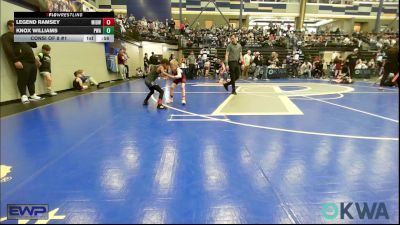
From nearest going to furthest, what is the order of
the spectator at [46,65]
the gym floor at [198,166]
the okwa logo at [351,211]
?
the okwa logo at [351,211] → the gym floor at [198,166] → the spectator at [46,65]

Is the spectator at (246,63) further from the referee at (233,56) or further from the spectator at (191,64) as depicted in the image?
the referee at (233,56)

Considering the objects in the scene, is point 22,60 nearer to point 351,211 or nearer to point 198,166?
point 198,166

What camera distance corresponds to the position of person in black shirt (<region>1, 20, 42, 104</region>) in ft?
20.9

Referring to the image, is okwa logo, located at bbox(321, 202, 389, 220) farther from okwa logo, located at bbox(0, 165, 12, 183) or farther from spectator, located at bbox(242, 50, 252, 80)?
spectator, located at bbox(242, 50, 252, 80)

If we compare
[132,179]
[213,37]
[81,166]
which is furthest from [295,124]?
[213,37]

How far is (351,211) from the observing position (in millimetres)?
2102

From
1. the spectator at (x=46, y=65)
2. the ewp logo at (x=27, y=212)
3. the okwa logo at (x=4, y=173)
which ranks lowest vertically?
the ewp logo at (x=27, y=212)

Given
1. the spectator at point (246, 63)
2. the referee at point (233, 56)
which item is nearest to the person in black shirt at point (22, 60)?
the referee at point (233, 56)

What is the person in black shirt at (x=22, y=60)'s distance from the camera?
6.36 m

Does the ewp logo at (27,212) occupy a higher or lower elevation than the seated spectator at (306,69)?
lower

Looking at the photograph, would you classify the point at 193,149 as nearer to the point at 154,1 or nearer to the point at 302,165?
the point at 302,165

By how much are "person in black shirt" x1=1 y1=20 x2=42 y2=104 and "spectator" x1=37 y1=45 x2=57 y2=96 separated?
2.23ft

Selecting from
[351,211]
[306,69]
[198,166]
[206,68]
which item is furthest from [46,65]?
[306,69]

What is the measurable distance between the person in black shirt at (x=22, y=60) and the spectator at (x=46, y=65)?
0.68 metres
